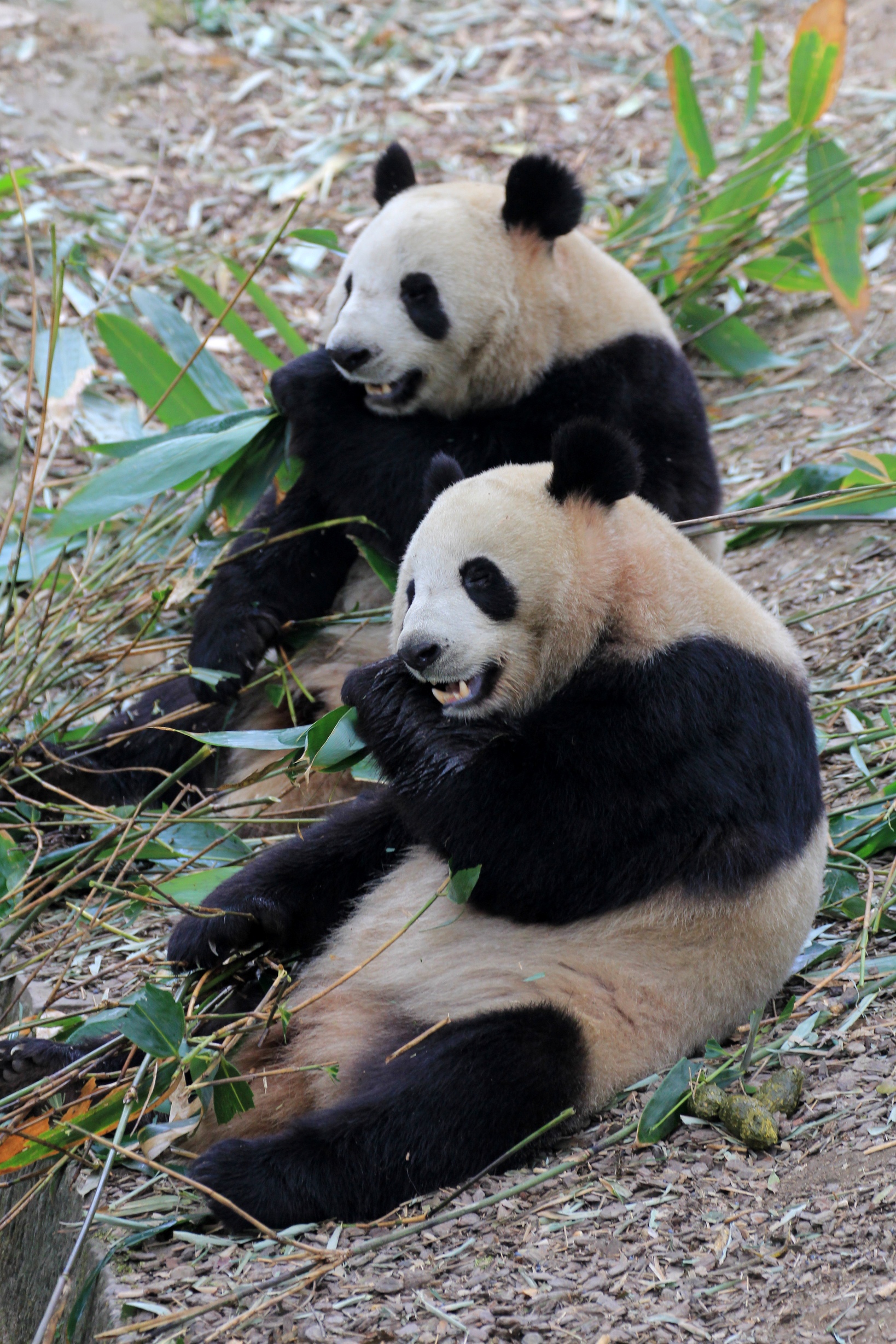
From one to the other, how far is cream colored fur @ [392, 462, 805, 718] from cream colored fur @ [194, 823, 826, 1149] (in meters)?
0.53

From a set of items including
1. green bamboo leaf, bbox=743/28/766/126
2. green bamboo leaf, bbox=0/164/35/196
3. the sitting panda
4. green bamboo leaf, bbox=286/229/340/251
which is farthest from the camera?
green bamboo leaf, bbox=743/28/766/126

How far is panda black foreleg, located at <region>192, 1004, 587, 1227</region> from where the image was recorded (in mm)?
2510

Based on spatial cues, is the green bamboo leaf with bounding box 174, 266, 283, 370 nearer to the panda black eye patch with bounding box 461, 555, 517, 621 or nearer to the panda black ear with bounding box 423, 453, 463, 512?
the panda black ear with bounding box 423, 453, 463, 512

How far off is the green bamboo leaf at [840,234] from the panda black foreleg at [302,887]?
3.35 m

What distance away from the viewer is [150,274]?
20.5ft

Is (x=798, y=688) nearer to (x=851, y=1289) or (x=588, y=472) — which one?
(x=588, y=472)

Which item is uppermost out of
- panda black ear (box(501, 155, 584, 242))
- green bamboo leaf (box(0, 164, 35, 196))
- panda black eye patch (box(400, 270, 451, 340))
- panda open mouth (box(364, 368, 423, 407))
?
green bamboo leaf (box(0, 164, 35, 196))

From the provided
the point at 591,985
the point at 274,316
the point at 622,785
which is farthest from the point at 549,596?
the point at 274,316

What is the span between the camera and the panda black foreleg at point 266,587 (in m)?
4.13

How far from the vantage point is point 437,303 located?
3.99m

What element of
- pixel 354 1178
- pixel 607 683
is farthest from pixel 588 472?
pixel 354 1178

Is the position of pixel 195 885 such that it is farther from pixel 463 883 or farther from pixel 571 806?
pixel 571 806

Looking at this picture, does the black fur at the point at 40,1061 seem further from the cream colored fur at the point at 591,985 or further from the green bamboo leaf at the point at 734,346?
the green bamboo leaf at the point at 734,346

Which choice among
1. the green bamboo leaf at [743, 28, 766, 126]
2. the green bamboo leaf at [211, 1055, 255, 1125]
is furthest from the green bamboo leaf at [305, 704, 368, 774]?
the green bamboo leaf at [743, 28, 766, 126]
